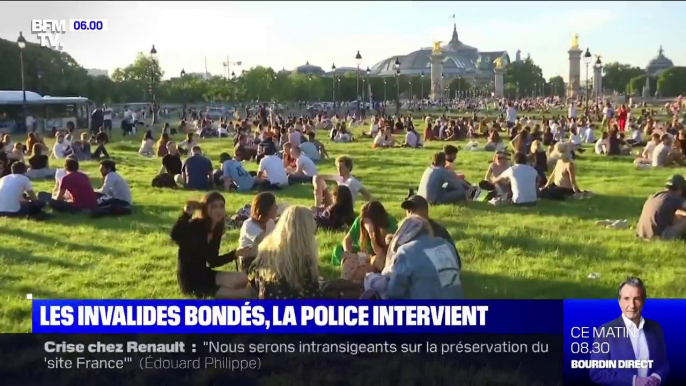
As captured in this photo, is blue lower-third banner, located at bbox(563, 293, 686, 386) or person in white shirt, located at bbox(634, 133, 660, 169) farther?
person in white shirt, located at bbox(634, 133, 660, 169)

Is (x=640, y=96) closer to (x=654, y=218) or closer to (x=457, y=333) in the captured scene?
(x=654, y=218)

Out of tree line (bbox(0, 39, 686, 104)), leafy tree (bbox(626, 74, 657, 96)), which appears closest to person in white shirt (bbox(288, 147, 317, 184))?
tree line (bbox(0, 39, 686, 104))

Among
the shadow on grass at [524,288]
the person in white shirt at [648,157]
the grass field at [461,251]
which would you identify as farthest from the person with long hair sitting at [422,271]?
the person in white shirt at [648,157]

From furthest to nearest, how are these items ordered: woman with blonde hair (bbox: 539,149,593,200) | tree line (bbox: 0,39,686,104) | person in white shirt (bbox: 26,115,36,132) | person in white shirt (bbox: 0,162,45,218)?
person in white shirt (bbox: 26,115,36,132) < woman with blonde hair (bbox: 539,149,593,200) < person in white shirt (bbox: 0,162,45,218) < tree line (bbox: 0,39,686,104)

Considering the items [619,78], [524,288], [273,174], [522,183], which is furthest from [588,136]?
[619,78]

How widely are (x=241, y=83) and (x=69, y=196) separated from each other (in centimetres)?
5834

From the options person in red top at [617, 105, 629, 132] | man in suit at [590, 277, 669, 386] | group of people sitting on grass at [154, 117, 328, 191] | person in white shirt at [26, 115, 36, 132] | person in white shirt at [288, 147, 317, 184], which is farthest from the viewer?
person in red top at [617, 105, 629, 132]

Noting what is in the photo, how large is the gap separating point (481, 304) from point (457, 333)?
256 millimetres

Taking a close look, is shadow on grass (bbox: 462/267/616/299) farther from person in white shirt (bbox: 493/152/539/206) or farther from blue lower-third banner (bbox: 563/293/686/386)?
person in white shirt (bbox: 493/152/539/206)

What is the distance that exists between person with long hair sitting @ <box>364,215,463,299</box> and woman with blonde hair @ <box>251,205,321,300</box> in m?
0.53

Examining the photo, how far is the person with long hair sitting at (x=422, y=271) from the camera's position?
532 cm

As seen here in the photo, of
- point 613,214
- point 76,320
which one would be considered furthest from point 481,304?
point 613,214
